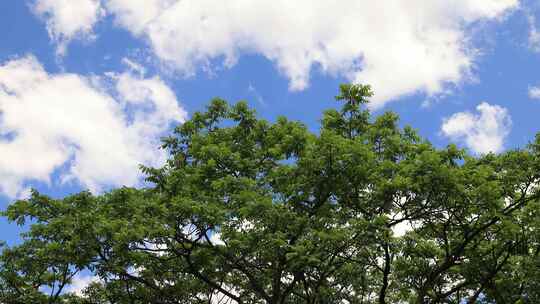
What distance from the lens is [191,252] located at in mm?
21266

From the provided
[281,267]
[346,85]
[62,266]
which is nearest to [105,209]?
[62,266]

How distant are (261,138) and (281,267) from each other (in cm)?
582

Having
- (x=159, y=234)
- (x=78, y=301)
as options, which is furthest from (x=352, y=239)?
(x=78, y=301)

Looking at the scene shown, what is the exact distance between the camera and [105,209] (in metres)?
19.7

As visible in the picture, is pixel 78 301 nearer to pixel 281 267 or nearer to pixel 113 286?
pixel 113 286

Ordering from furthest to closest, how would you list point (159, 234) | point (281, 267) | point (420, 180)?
point (281, 267), point (159, 234), point (420, 180)

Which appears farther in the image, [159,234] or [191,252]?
[191,252]

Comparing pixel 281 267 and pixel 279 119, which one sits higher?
pixel 279 119

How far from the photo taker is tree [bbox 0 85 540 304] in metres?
17.3

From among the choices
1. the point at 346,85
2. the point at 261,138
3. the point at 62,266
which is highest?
the point at 346,85

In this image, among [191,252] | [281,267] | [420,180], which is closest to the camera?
[420,180]

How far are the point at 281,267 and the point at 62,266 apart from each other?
804 centimetres

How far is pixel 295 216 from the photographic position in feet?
58.9

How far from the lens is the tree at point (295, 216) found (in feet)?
56.8
